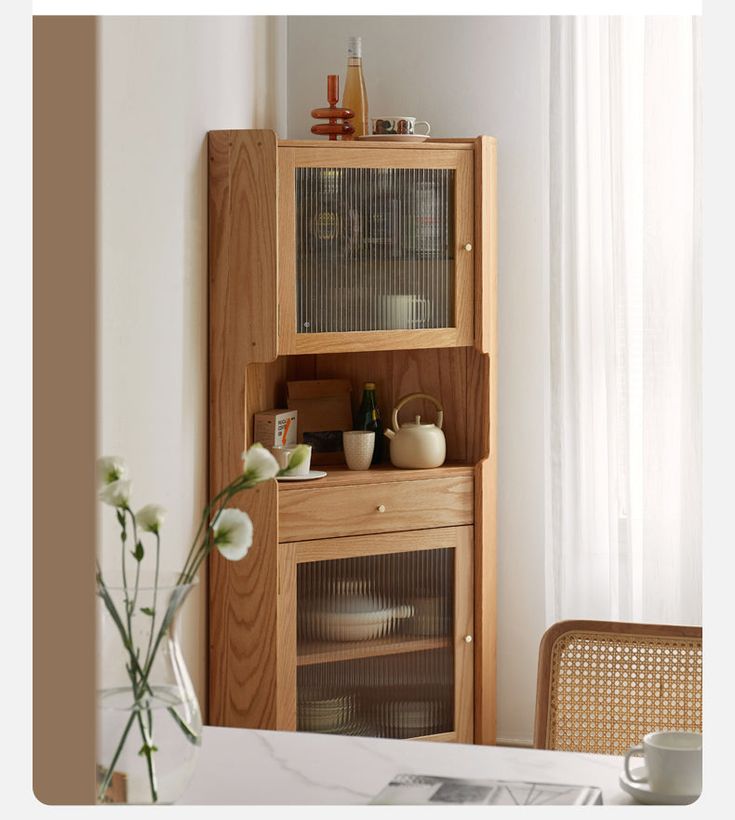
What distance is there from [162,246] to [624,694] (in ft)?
1.92

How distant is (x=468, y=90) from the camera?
5.44ft

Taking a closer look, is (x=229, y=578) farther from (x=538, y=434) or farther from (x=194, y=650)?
(x=538, y=434)

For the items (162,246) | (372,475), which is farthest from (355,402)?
(162,246)

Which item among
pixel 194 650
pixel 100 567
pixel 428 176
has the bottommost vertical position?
pixel 194 650

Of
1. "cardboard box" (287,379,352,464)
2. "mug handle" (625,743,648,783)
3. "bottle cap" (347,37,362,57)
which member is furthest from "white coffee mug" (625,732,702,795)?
"bottle cap" (347,37,362,57)

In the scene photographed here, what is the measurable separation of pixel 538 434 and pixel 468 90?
1.90ft

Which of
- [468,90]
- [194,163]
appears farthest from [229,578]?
[468,90]

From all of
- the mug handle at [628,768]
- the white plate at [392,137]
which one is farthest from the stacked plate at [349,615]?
the mug handle at [628,768]

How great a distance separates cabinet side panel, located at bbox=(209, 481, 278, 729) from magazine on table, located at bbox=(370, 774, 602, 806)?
70 cm

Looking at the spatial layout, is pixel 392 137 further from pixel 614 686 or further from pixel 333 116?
pixel 614 686

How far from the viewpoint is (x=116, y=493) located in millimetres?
559

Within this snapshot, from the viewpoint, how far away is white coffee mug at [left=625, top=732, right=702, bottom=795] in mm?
673

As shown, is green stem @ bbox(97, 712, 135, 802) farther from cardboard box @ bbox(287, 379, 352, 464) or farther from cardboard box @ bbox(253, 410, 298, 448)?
cardboard box @ bbox(287, 379, 352, 464)

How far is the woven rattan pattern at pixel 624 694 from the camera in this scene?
3.05 ft
